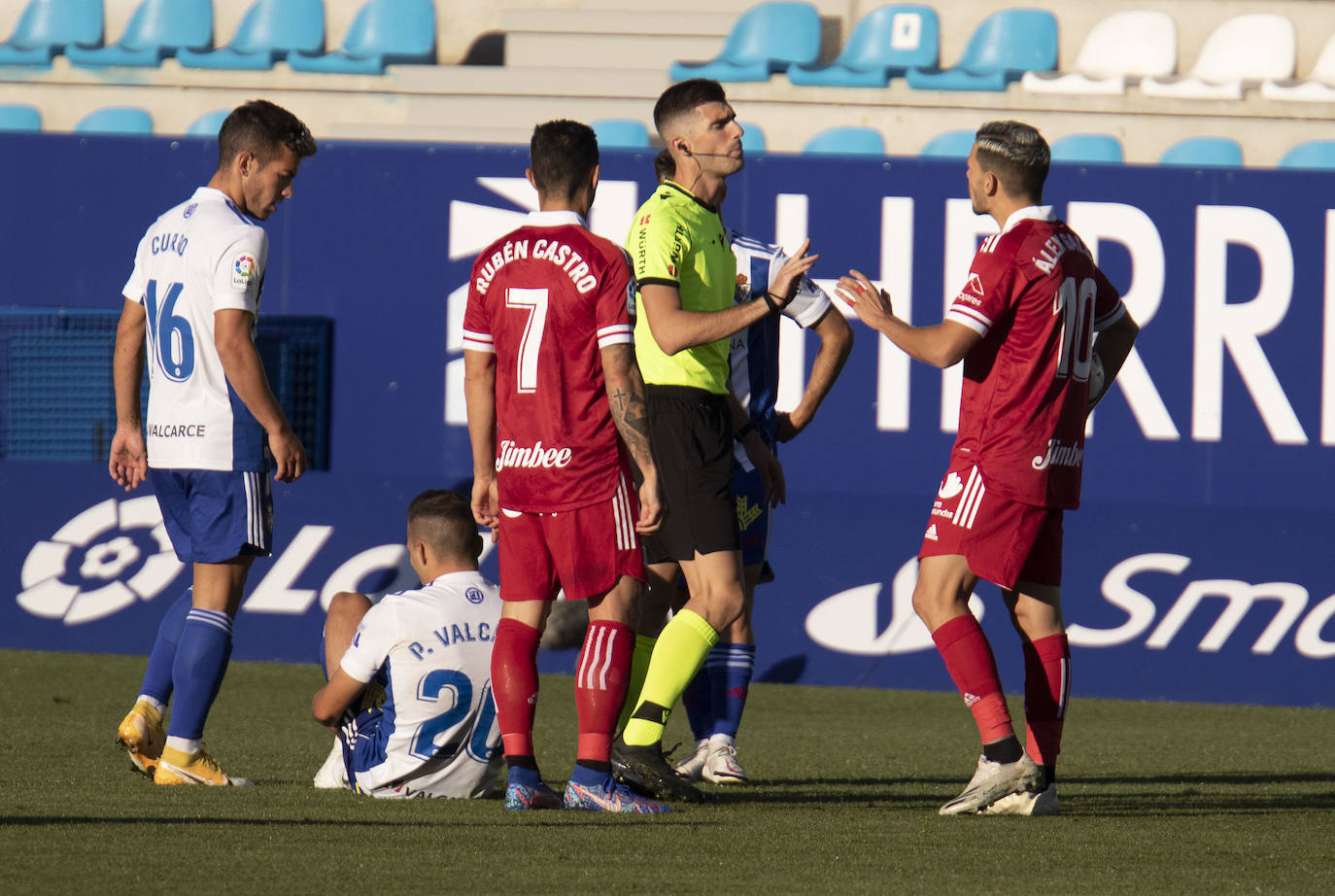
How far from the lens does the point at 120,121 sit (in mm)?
15039

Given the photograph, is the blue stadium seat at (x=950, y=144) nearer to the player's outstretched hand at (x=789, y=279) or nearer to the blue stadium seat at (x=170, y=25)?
the blue stadium seat at (x=170, y=25)

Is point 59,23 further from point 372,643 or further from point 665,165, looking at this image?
point 372,643

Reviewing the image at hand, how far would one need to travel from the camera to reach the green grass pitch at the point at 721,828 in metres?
3.71

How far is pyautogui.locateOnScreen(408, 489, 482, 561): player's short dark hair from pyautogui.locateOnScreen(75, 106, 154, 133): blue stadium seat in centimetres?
1098

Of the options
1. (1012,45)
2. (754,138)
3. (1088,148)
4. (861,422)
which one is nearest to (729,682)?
(861,422)

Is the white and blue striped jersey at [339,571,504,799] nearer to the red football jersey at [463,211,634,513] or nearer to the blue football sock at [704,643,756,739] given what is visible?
the red football jersey at [463,211,634,513]

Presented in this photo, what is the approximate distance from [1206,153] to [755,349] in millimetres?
9302

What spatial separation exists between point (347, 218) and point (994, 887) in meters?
Result: 7.22

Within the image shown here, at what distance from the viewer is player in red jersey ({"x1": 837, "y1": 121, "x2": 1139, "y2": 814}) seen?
467 cm

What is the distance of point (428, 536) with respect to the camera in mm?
4883

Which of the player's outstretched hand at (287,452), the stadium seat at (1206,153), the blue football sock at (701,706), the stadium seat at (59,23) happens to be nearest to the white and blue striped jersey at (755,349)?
the blue football sock at (701,706)

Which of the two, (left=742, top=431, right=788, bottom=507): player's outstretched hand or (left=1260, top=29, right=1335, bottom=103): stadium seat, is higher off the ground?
(left=1260, top=29, right=1335, bottom=103): stadium seat

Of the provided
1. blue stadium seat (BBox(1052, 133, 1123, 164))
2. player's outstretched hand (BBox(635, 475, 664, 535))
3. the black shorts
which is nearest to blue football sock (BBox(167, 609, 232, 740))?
the black shorts

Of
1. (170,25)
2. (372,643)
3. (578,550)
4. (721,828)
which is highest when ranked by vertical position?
(170,25)
